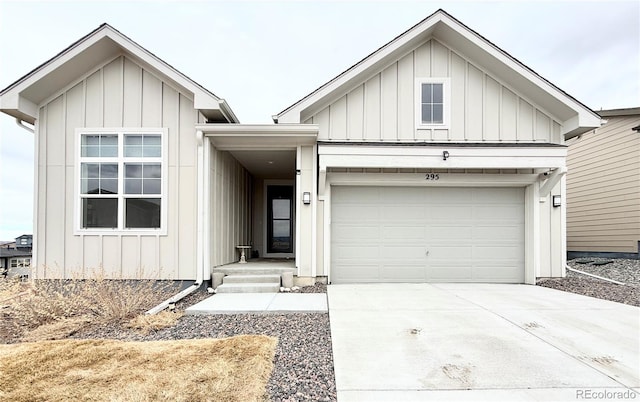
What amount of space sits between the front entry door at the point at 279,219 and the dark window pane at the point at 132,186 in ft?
17.3

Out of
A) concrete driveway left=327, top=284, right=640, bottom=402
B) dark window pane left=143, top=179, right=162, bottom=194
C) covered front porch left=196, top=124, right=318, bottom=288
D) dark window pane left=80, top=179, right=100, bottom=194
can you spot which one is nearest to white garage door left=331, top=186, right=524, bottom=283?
covered front porch left=196, top=124, right=318, bottom=288

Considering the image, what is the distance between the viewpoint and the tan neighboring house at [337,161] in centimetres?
683

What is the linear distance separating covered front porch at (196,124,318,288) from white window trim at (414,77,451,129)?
2.52 meters

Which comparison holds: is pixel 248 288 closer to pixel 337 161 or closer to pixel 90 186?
pixel 337 161

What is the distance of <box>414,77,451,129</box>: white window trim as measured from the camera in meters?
7.68

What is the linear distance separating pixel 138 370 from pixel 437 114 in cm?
730

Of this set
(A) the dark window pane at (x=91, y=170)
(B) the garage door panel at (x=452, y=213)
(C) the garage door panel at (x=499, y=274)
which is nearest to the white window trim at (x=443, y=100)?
(B) the garage door panel at (x=452, y=213)

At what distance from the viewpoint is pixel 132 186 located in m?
6.89

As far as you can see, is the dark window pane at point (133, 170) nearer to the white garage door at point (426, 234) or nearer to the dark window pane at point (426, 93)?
the white garage door at point (426, 234)

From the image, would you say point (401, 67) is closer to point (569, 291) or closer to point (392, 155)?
point (392, 155)

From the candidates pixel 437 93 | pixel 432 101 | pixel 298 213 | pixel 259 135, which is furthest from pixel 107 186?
pixel 437 93

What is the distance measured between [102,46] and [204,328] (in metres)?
5.93

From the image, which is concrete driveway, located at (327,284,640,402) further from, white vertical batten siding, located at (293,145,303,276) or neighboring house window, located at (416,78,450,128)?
neighboring house window, located at (416,78,450,128)

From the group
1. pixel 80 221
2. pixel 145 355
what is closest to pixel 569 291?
pixel 145 355
